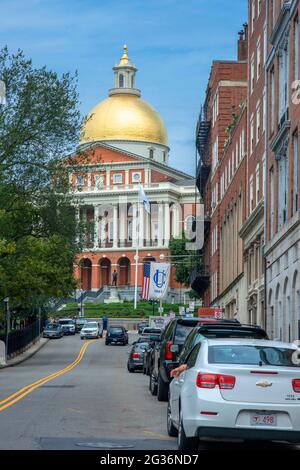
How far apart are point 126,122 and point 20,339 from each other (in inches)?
3703

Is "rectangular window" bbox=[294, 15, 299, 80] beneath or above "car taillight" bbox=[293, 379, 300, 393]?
above

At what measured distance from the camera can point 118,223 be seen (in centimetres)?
15312

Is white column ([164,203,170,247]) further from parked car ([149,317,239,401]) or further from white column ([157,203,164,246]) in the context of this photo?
parked car ([149,317,239,401])

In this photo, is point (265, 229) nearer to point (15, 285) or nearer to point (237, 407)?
point (15, 285)

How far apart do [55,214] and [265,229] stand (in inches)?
503

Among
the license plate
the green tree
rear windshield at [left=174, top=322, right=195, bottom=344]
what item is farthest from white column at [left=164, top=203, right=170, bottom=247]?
the license plate

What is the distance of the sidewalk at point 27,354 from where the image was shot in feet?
185

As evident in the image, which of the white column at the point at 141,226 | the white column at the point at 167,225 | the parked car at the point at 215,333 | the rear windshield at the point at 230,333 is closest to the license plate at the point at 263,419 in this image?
the parked car at the point at 215,333

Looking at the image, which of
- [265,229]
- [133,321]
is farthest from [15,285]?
[133,321]

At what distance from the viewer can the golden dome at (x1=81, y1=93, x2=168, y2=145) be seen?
518ft

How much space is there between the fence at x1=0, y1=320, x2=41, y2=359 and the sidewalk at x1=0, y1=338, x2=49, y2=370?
0.33 meters

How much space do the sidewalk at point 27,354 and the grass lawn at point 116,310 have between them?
104ft

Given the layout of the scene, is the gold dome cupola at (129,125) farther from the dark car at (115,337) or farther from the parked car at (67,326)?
the dark car at (115,337)

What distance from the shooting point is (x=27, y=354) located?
67.5 meters
